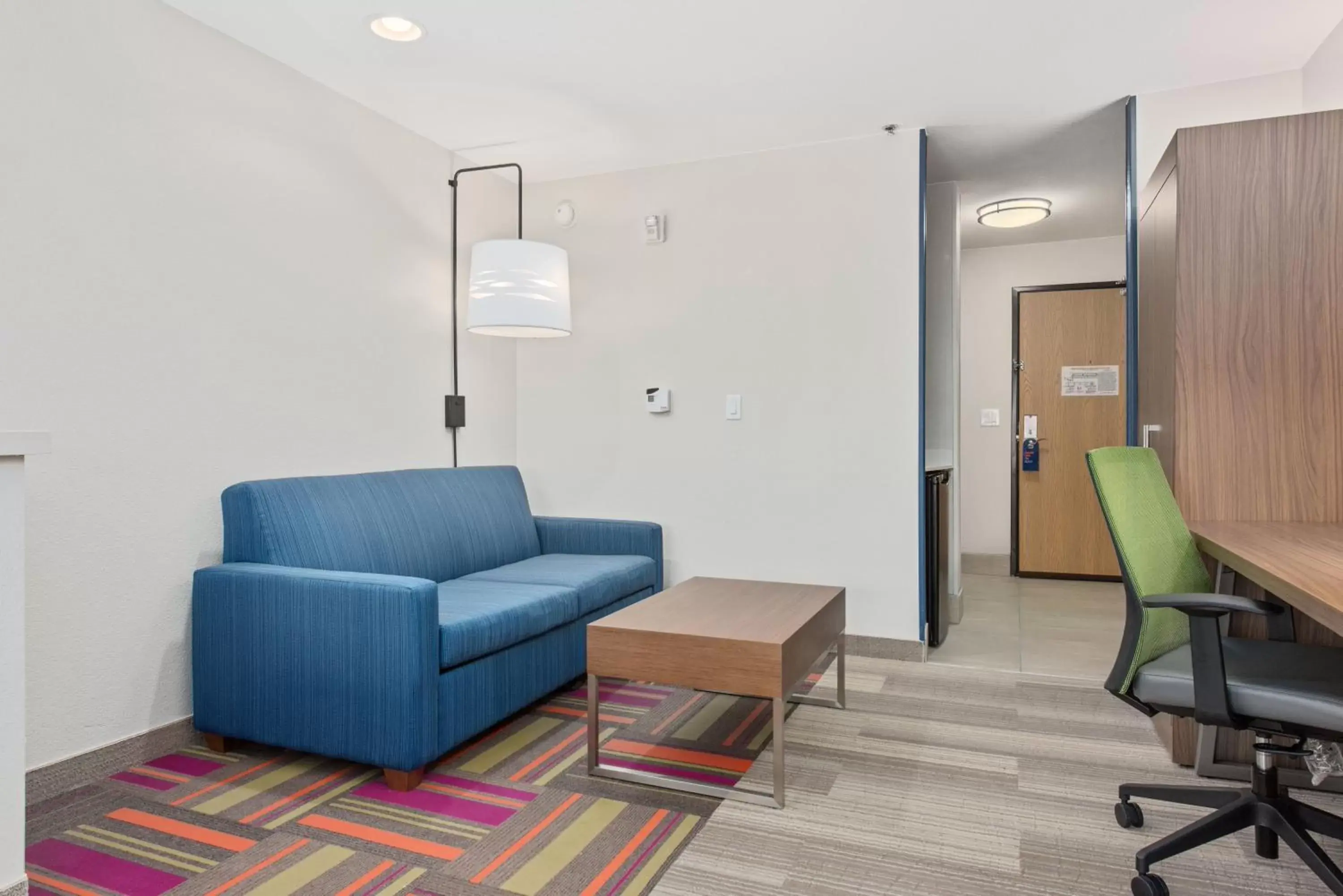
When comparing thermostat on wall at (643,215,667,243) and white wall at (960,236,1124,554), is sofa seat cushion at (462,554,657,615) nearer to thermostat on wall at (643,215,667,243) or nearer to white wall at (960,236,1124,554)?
thermostat on wall at (643,215,667,243)

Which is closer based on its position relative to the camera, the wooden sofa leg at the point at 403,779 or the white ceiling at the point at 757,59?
the wooden sofa leg at the point at 403,779

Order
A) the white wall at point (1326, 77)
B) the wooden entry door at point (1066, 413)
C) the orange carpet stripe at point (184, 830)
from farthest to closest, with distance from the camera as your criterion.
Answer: the wooden entry door at point (1066, 413)
the white wall at point (1326, 77)
the orange carpet stripe at point (184, 830)

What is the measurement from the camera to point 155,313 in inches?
99.0

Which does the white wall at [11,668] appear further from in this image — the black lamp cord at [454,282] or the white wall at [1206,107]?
the white wall at [1206,107]

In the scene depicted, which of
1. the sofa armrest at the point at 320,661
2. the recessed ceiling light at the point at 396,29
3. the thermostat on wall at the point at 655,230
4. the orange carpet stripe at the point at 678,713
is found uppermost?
the recessed ceiling light at the point at 396,29

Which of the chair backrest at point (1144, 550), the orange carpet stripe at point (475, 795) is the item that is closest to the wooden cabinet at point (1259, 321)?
the chair backrest at point (1144, 550)

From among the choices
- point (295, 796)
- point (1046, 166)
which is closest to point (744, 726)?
point (295, 796)

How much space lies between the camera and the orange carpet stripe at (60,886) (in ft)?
5.79

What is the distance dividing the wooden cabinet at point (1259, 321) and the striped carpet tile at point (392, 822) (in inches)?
66.8

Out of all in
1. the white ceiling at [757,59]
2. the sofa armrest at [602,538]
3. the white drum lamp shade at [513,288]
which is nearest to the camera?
the white ceiling at [757,59]

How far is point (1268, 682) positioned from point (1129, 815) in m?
0.57

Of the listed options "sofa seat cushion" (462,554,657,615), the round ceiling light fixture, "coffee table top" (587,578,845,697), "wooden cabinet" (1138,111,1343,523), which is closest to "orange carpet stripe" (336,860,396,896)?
"coffee table top" (587,578,845,697)

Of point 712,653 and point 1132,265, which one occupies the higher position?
point 1132,265

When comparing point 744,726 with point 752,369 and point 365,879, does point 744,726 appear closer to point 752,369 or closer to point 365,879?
point 365,879
